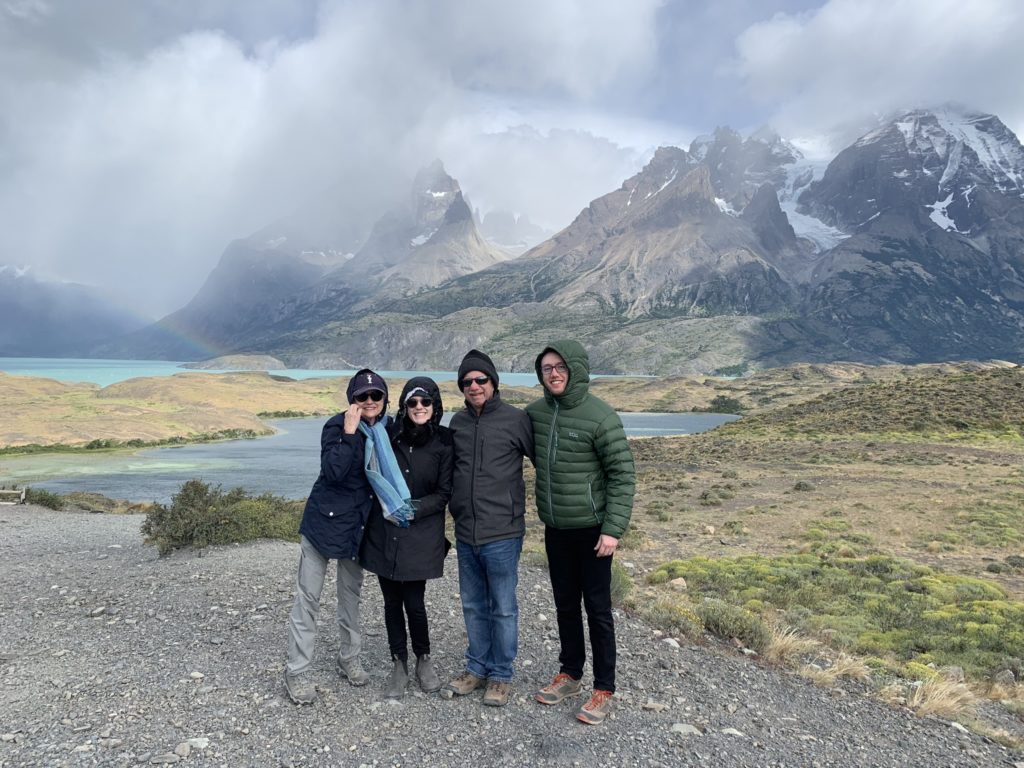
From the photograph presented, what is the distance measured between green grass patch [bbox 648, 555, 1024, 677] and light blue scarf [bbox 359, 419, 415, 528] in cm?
524

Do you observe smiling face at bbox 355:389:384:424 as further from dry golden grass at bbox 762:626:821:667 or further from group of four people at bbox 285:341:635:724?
dry golden grass at bbox 762:626:821:667

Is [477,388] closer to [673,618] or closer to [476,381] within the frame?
[476,381]

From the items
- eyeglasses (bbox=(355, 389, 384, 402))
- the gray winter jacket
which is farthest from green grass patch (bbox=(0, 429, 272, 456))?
the gray winter jacket

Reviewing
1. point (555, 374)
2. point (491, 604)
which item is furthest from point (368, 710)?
point (555, 374)

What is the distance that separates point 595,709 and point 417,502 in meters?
2.45

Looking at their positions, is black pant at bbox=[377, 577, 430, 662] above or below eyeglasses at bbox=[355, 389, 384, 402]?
below

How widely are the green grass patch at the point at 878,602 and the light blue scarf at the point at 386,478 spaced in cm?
524

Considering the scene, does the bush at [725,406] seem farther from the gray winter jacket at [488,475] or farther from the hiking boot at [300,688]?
the hiking boot at [300,688]

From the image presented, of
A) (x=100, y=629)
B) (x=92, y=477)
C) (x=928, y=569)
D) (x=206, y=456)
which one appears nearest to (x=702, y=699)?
(x=100, y=629)

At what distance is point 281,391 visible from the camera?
366ft

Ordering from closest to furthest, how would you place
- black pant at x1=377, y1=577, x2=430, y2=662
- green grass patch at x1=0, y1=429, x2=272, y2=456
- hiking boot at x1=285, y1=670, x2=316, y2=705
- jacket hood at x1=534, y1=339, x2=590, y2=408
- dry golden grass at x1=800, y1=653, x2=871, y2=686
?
jacket hood at x1=534, y1=339, x2=590, y2=408
hiking boot at x1=285, y1=670, x2=316, y2=705
black pant at x1=377, y1=577, x2=430, y2=662
dry golden grass at x1=800, y1=653, x2=871, y2=686
green grass patch at x1=0, y1=429, x2=272, y2=456

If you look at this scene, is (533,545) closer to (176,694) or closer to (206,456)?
(176,694)

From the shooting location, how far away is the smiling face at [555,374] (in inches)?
210

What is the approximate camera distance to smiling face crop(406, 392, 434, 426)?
5.39m
